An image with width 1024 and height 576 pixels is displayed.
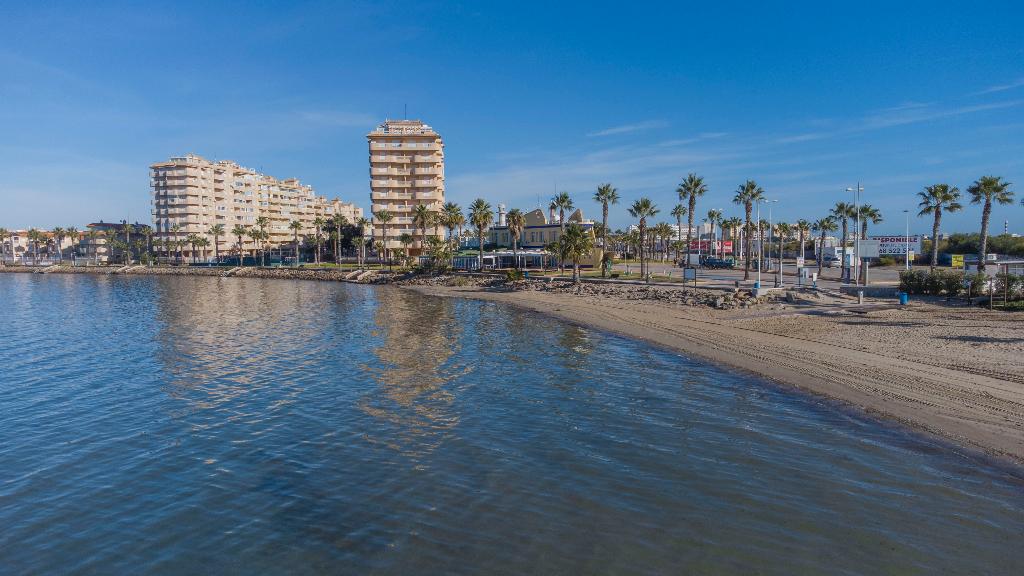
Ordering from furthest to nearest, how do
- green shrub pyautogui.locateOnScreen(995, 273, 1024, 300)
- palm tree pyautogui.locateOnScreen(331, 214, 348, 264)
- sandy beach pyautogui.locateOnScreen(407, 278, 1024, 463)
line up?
1. palm tree pyautogui.locateOnScreen(331, 214, 348, 264)
2. green shrub pyautogui.locateOnScreen(995, 273, 1024, 300)
3. sandy beach pyautogui.locateOnScreen(407, 278, 1024, 463)

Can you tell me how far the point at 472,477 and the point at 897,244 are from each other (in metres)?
59.1

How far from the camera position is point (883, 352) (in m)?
27.0

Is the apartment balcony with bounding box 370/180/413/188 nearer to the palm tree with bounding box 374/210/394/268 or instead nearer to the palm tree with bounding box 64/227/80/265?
the palm tree with bounding box 374/210/394/268

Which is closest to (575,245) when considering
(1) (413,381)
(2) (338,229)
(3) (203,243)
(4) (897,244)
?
(4) (897,244)

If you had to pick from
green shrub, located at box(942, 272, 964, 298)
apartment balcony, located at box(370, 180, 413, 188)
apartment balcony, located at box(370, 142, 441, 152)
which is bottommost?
green shrub, located at box(942, 272, 964, 298)

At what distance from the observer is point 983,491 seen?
13180 mm

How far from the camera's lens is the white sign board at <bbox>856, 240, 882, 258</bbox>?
174 ft

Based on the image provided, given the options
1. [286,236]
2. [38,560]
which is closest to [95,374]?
[38,560]

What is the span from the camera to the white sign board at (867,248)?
5310 cm

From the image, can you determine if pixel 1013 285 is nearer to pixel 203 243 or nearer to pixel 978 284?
pixel 978 284

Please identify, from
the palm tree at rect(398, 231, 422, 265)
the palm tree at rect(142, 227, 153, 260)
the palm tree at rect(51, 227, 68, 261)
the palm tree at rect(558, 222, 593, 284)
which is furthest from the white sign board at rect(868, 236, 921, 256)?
the palm tree at rect(51, 227, 68, 261)

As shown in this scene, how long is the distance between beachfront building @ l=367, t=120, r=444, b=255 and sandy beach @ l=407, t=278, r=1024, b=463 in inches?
3292

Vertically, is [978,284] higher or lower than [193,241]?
lower

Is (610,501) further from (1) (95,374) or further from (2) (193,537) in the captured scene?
(1) (95,374)
